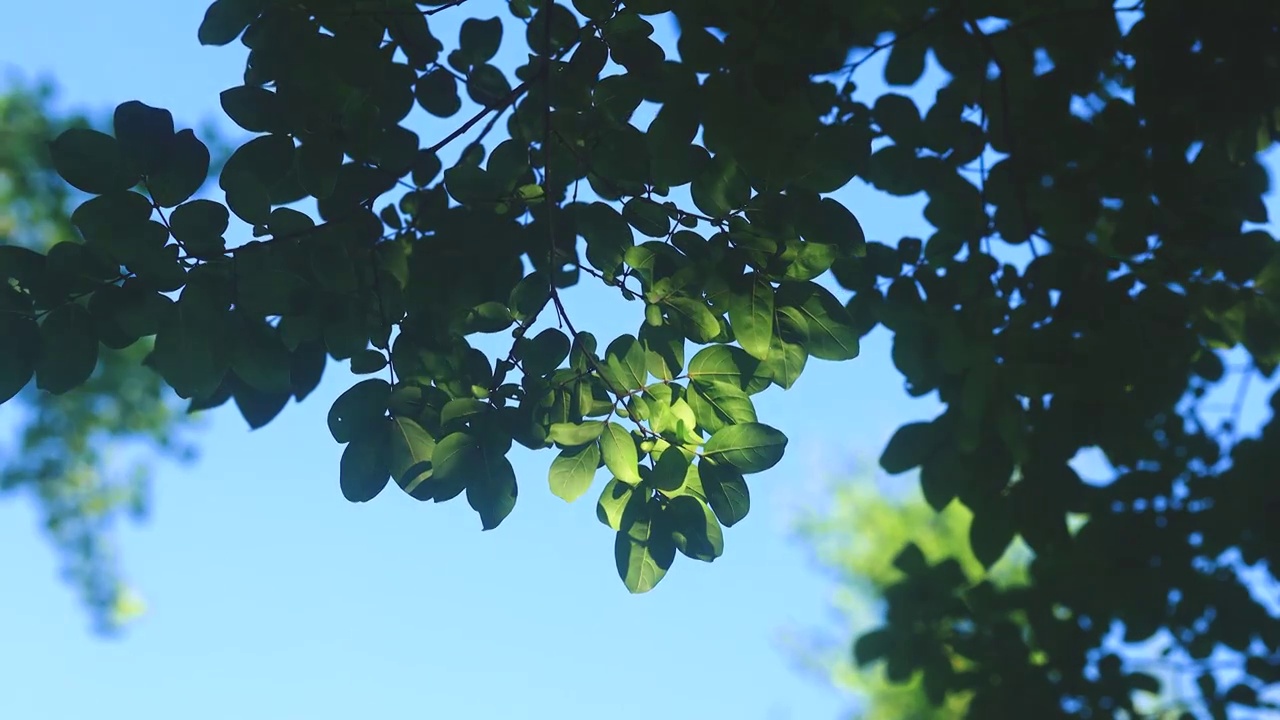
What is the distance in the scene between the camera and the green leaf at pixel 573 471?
4.77ft

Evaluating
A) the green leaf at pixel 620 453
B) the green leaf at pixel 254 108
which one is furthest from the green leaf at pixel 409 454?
the green leaf at pixel 254 108

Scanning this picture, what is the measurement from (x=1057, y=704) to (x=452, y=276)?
6.79 ft

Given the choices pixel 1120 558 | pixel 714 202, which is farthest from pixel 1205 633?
pixel 714 202

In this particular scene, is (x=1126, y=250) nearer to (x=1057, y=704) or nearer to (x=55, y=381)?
(x=1057, y=704)

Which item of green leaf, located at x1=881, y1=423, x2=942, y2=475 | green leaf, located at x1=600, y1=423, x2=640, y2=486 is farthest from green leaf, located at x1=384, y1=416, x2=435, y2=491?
green leaf, located at x1=881, y1=423, x2=942, y2=475

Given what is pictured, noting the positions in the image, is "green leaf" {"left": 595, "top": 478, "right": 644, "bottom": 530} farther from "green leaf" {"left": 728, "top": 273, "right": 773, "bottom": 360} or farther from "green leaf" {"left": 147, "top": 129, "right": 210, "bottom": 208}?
"green leaf" {"left": 147, "top": 129, "right": 210, "bottom": 208}

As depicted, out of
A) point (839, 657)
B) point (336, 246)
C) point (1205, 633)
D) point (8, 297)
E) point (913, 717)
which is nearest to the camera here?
point (8, 297)

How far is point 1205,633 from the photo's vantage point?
2836 millimetres

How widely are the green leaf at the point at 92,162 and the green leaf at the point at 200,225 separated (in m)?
0.07

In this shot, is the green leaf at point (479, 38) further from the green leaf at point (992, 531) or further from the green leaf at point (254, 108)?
the green leaf at point (992, 531)

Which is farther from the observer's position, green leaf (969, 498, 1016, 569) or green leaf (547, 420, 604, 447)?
green leaf (969, 498, 1016, 569)

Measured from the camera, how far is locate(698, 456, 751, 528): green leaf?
1.45m

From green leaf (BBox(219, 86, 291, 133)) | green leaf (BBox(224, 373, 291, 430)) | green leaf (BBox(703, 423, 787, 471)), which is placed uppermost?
green leaf (BBox(219, 86, 291, 133))

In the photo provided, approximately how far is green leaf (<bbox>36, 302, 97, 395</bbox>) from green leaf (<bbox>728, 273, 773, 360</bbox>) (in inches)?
35.9
